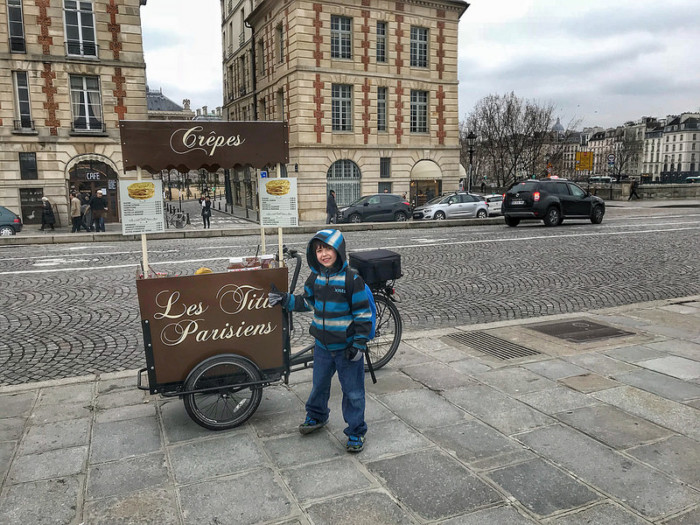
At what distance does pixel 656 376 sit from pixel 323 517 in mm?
3911

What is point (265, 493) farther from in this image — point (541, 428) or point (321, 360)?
point (541, 428)

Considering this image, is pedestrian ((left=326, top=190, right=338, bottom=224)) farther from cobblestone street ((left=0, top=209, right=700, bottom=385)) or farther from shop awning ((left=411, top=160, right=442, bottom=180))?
shop awning ((left=411, top=160, right=442, bottom=180))

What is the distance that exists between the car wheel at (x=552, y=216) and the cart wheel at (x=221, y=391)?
19177 millimetres

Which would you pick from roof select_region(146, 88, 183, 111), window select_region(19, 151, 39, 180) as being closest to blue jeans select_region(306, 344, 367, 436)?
window select_region(19, 151, 39, 180)

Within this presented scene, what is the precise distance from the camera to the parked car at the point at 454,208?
2639 cm

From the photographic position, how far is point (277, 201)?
4.97 meters

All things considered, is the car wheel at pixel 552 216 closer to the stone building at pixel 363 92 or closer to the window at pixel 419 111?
the stone building at pixel 363 92

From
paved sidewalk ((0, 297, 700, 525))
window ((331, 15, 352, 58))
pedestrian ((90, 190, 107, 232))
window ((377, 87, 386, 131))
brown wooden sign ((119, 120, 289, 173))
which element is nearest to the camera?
paved sidewalk ((0, 297, 700, 525))

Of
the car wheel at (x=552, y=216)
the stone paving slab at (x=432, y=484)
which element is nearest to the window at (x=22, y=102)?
the car wheel at (x=552, y=216)

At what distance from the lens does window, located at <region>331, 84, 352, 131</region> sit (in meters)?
32.2

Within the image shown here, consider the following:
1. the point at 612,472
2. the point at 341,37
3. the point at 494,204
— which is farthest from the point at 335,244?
the point at 341,37

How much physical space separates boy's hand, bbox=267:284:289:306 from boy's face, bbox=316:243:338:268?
55cm

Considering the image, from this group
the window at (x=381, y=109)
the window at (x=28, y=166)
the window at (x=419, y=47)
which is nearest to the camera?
the window at (x=28, y=166)

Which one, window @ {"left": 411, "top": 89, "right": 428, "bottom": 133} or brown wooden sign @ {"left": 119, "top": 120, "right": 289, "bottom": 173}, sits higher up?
window @ {"left": 411, "top": 89, "right": 428, "bottom": 133}
